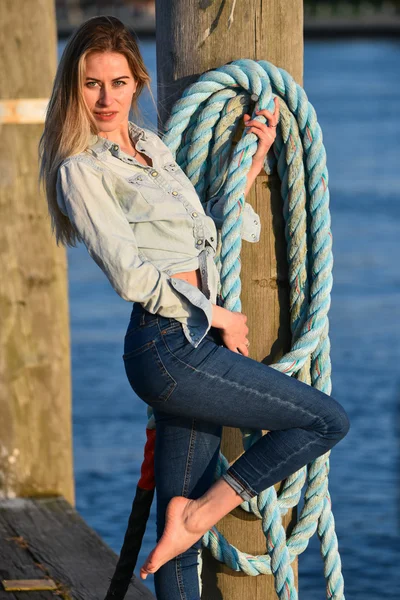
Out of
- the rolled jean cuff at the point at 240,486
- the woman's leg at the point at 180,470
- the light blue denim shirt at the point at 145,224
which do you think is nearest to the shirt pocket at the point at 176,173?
the light blue denim shirt at the point at 145,224

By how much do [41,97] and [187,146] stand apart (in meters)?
1.64

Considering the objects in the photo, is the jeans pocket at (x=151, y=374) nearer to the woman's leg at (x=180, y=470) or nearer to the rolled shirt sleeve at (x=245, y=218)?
the woman's leg at (x=180, y=470)

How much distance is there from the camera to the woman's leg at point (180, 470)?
2.58 m

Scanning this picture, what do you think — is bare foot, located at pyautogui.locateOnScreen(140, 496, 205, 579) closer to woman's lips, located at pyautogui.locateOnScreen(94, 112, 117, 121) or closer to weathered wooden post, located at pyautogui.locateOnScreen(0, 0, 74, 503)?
woman's lips, located at pyautogui.locateOnScreen(94, 112, 117, 121)

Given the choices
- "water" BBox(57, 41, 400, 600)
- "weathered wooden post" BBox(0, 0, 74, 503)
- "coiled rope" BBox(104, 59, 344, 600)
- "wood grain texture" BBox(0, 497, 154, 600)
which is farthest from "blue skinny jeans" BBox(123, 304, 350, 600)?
"weathered wooden post" BBox(0, 0, 74, 503)

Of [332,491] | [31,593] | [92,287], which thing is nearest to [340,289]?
[92,287]

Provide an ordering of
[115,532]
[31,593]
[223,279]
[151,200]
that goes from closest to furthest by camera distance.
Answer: [151,200], [223,279], [31,593], [115,532]

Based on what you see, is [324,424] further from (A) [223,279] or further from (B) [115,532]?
(B) [115,532]

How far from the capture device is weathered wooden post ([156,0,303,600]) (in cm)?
265

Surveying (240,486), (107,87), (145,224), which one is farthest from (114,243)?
(240,486)

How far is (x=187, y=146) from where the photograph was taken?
108 inches

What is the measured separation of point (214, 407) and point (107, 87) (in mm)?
730

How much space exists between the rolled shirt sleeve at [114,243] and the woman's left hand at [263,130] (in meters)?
0.40

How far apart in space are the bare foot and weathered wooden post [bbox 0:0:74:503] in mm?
1872
